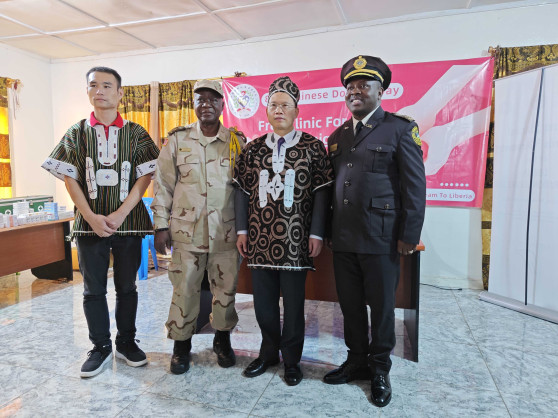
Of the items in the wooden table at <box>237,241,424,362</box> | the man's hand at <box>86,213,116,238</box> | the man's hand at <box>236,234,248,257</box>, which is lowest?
the wooden table at <box>237,241,424,362</box>

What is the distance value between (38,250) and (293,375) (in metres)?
2.80

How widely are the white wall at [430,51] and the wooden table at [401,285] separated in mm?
1418

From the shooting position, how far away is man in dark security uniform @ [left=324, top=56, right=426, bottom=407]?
1.59 metres

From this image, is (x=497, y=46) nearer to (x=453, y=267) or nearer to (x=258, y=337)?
(x=453, y=267)

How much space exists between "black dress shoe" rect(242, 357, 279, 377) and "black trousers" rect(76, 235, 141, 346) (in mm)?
717

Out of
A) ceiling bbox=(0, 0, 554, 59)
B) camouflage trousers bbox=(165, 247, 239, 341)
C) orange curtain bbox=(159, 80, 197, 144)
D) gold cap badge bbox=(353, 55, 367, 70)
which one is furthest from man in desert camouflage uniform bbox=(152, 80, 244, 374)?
orange curtain bbox=(159, 80, 197, 144)

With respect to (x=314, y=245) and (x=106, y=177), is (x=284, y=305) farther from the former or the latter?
(x=106, y=177)

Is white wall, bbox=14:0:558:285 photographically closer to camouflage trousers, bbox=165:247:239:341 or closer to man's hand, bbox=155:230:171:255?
camouflage trousers, bbox=165:247:239:341

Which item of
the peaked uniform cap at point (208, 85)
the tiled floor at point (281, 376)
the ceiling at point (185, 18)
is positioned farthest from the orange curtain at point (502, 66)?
the peaked uniform cap at point (208, 85)

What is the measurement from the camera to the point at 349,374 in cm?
183

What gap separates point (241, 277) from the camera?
95.7 inches

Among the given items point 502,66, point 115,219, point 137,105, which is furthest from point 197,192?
point 137,105

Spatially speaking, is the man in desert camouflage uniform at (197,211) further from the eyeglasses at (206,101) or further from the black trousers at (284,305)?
the black trousers at (284,305)

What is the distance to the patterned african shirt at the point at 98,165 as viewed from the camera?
1856 mm
